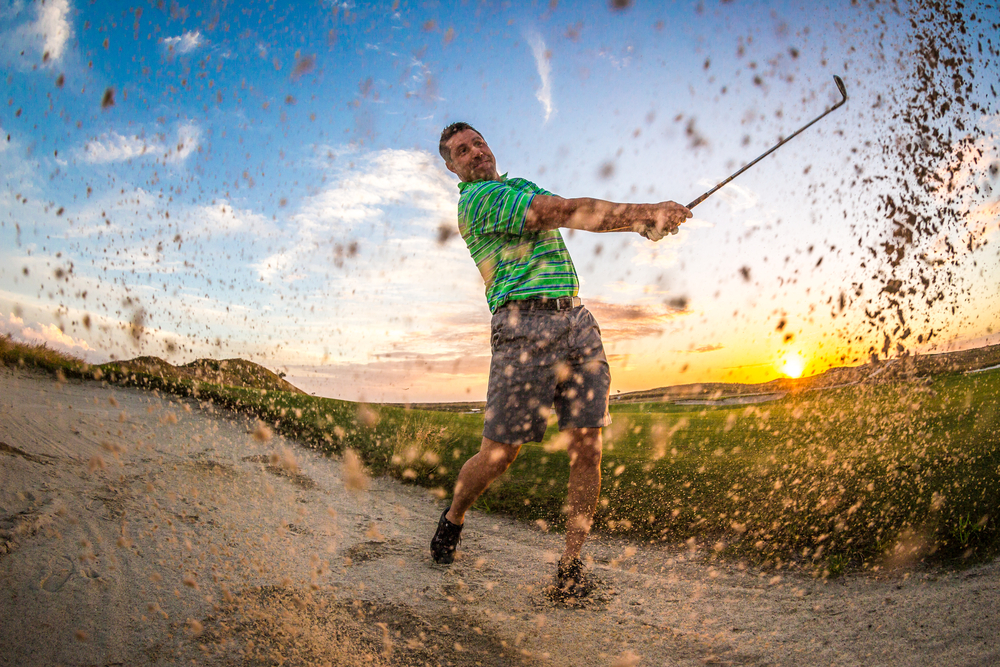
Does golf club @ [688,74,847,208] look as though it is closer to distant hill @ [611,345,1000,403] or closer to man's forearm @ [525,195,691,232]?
man's forearm @ [525,195,691,232]

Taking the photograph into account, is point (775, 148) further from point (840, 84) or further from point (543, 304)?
point (543, 304)

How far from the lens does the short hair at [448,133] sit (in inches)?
97.1

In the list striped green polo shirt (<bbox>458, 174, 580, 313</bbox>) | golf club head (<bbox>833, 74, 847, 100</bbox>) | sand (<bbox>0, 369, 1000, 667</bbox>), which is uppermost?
golf club head (<bbox>833, 74, 847, 100</bbox>)

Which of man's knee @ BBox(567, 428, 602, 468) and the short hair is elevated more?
the short hair

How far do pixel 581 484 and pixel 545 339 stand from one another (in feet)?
2.08

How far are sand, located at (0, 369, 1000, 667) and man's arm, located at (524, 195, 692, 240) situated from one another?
1.48 metres

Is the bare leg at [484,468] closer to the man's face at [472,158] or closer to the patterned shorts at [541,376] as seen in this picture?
the patterned shorts at [541,376]

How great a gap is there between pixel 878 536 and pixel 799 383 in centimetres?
Answer: 574

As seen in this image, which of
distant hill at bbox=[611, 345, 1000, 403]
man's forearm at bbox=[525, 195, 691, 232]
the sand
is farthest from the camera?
distant hill at bbox=[611, 345, 1000, 403]

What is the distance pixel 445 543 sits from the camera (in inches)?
93.0

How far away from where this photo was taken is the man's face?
2363 millimetres

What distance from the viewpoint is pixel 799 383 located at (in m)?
7.49

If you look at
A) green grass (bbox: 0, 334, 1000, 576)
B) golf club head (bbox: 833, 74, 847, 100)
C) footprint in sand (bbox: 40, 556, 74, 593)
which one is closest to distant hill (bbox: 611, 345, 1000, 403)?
green grass (bbox: 0, 334, 1000, 576)

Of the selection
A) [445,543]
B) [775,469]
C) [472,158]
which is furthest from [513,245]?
[775,469]
